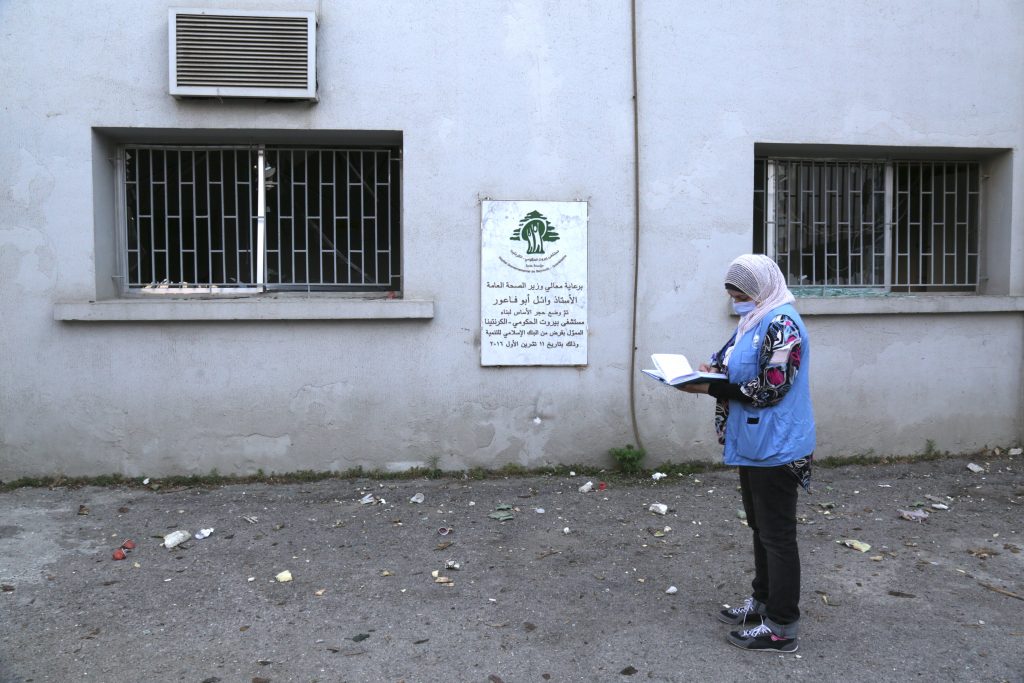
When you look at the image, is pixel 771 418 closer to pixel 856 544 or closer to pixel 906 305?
pixel 856 544

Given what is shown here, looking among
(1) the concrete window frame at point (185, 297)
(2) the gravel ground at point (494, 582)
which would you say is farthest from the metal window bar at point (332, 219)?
(2) the gravel ground at point (494, 582)

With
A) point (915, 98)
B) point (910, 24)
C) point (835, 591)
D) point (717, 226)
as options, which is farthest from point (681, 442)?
point (910, 24)

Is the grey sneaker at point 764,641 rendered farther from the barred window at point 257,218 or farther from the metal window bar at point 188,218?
the metal window bar at point 188,218

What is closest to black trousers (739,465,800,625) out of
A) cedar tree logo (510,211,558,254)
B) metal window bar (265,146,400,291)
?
cedar tree logo (510,211,558,254)

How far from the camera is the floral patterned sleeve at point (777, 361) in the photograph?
11.0ft

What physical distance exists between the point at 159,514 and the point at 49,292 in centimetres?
184

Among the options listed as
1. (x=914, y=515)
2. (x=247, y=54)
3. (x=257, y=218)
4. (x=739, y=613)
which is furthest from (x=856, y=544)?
(x=247, y=54)

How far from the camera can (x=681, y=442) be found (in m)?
6.21

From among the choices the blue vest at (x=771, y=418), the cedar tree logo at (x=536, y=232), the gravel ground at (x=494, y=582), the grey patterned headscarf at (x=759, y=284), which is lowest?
the gravel ground at (x=494, y=582)

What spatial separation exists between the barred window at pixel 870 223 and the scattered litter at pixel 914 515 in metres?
2.01

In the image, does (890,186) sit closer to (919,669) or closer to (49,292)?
(919,669)

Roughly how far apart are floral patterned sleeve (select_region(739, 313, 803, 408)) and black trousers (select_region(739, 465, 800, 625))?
330 millimetres

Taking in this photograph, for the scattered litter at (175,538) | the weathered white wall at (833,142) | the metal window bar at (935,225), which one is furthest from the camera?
the metal window bar at (935,225)

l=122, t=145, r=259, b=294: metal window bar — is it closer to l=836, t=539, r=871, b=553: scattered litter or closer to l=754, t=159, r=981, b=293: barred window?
l=754, t=159, r=981, b=293: barred window
